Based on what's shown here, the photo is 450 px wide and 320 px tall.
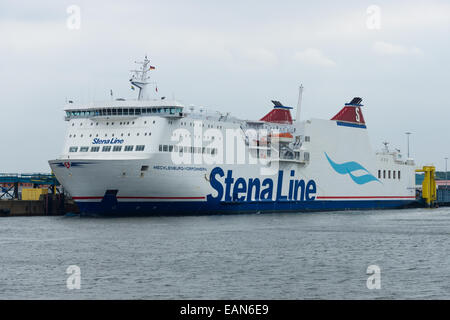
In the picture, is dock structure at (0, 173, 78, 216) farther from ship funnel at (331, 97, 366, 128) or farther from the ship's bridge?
ship funnel at (331, 97, 366, 128)

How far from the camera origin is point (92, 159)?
146 ft

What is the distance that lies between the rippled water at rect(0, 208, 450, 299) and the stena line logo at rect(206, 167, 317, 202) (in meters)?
7.09

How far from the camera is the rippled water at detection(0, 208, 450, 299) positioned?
20.4 meters

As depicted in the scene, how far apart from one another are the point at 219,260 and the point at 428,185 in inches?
2229

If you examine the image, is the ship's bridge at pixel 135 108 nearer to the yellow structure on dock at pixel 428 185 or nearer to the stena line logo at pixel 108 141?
the stena line logo at pixel 108 141

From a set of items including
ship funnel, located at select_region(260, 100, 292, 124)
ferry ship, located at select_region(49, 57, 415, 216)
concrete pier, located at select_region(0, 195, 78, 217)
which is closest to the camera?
ferry ship, located at select_region(49, 57, 415, 216)

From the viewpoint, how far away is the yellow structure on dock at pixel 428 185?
78375 mm

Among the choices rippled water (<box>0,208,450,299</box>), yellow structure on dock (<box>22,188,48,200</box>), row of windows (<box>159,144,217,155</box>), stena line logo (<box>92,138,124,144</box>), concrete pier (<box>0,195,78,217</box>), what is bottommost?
rippled water (<box>0,208,450,299</box>)

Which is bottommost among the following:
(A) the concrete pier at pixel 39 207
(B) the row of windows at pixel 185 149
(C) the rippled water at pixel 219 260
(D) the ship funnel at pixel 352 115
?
(C) the rippled water at pixel 219 260

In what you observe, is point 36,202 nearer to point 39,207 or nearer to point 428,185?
point 39,207

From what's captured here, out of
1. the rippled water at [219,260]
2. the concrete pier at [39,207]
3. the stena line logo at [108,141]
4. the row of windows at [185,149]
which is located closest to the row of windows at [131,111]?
the stena line logo at [108,141]

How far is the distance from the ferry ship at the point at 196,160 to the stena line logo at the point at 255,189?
8 centimetres

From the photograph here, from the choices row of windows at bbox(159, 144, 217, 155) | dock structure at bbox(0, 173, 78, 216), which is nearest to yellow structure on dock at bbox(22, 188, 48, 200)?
dock structure at bbox(0, 173, 78, 216)

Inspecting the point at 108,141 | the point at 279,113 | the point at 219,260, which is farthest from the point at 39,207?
the point at 219,260
